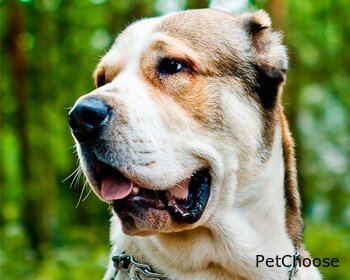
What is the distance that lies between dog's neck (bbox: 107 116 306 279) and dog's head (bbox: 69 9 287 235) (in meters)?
0.09

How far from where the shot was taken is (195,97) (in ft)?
→ 11.4

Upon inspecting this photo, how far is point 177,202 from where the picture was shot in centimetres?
334

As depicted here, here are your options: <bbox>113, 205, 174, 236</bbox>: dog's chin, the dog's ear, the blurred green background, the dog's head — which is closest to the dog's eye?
the dog's head

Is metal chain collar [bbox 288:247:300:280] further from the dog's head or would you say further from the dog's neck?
the dog's head

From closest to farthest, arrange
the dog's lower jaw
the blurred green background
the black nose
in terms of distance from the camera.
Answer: the black nose
the dog's lower jaw
the blurred green background

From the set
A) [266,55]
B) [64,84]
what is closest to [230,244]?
[266,55]

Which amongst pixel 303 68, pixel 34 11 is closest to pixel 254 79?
Answer: pixel 34 11

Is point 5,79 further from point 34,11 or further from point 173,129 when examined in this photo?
point 173,129

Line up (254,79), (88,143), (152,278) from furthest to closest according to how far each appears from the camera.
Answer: (254,79) < (152,278) < (88,143)

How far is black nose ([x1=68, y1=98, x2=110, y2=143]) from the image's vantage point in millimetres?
3092

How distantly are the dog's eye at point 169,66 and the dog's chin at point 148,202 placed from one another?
0.55m

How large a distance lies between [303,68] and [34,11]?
6005 mm

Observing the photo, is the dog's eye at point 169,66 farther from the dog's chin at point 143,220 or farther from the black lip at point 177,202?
the dog's chin at point 143,220

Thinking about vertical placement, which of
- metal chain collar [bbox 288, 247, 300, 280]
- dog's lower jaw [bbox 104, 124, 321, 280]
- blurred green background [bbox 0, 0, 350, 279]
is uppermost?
dog's lower jaw [bbox 104, 124, 321, 280]
